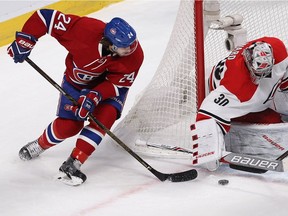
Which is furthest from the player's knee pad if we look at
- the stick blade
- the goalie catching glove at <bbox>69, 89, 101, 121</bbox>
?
the stick blade

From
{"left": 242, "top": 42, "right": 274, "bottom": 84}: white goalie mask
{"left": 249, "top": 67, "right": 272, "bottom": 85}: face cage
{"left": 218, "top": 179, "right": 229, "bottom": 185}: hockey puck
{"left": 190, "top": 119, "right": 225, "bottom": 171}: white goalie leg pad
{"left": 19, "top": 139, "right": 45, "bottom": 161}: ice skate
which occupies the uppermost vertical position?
{"left": 242, "top": 42, "right": 274, "bottom": 84}: white goalie mask

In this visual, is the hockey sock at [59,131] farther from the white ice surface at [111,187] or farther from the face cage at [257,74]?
the face cage at [257,74]

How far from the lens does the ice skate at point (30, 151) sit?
10.7 ft

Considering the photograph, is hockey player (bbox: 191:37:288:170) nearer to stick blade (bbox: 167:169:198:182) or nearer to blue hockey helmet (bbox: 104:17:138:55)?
stick blade (bbox: 167:169:198:182)

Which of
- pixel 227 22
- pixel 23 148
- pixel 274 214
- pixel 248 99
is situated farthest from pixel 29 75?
pixel 274 214

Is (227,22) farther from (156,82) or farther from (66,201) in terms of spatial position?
(66,201)

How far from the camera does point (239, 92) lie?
291cm

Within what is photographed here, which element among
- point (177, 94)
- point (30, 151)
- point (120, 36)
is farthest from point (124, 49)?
point (30, 151)

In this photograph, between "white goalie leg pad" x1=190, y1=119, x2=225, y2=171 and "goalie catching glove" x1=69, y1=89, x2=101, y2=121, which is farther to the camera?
"goalie catching glove" x1=69, y1=89, x2=101, y2=121

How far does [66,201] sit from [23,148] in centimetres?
52

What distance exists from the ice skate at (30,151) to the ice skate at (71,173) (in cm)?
26

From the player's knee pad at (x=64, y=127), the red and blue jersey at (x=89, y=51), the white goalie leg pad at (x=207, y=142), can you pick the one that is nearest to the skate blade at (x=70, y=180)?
the player's knee pad at (x=64, y=127)

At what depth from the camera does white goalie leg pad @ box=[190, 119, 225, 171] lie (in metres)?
2.89

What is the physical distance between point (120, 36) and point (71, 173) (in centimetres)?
57
